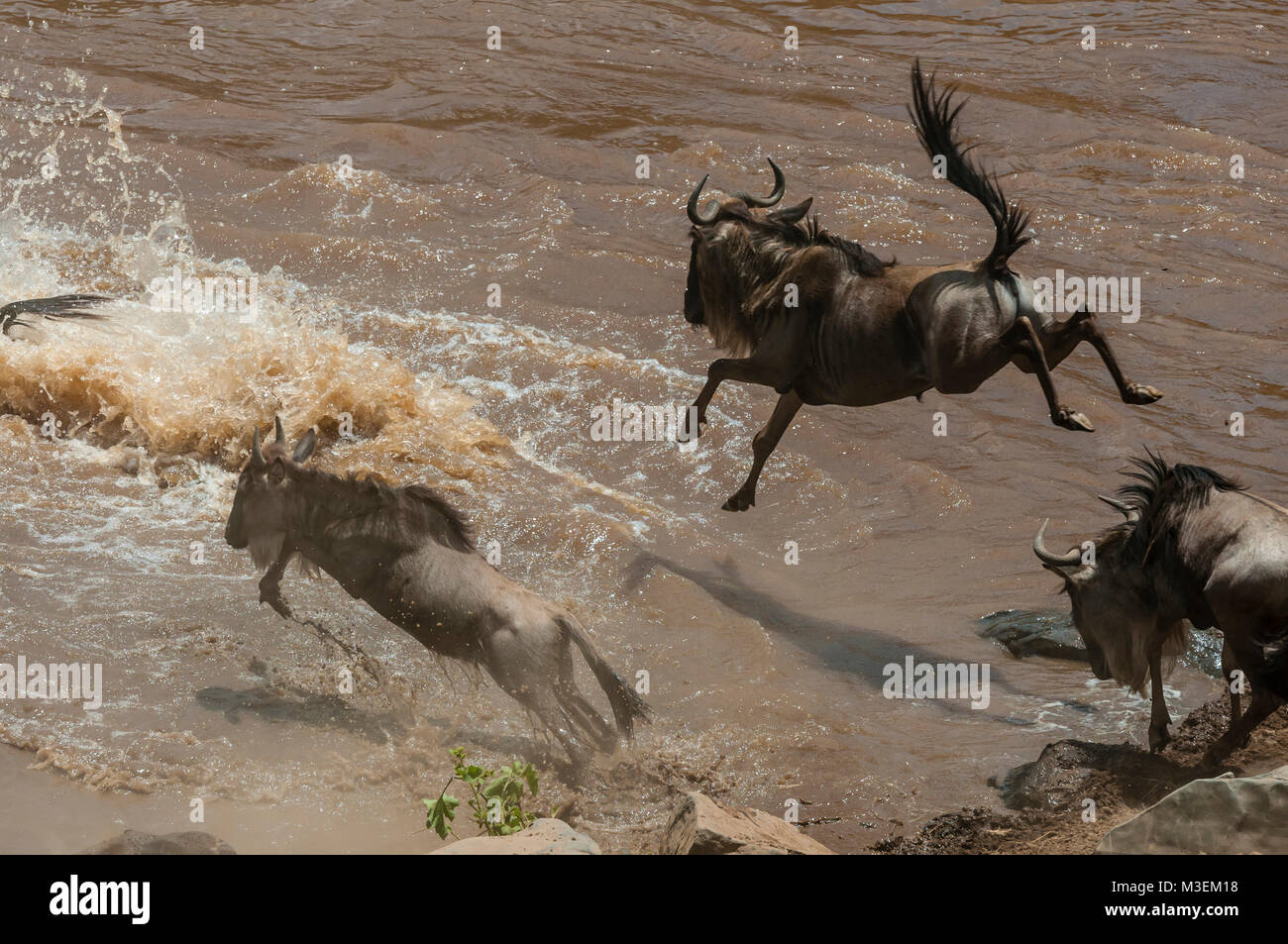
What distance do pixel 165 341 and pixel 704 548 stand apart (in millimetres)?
4450

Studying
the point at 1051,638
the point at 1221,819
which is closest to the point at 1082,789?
the point at 1051,638

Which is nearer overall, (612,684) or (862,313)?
(612,684)

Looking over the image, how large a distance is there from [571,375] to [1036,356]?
4631 millimetres

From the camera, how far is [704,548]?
9.05m

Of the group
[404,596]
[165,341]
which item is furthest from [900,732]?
[165,341]

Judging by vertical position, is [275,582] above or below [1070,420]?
below

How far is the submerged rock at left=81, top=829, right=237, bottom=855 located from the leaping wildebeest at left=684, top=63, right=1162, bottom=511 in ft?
14.2

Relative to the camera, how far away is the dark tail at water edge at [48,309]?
10.4 metres

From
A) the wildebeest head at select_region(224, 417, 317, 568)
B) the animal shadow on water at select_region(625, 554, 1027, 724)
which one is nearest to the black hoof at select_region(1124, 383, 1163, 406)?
the animal shadow on water at select_region(625, 554, 1027, 724)

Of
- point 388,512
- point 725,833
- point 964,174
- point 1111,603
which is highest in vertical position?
point 964,174

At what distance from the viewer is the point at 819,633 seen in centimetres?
826

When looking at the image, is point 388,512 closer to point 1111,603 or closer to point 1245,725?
point 1111,603

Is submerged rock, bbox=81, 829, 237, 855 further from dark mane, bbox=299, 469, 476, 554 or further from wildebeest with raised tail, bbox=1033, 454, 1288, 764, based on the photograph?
wildebeest with raised tail, bbox=1033, 454, 1288, 764

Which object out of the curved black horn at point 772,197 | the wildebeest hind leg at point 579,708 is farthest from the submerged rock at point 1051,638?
the curved black horn at point 772,197
